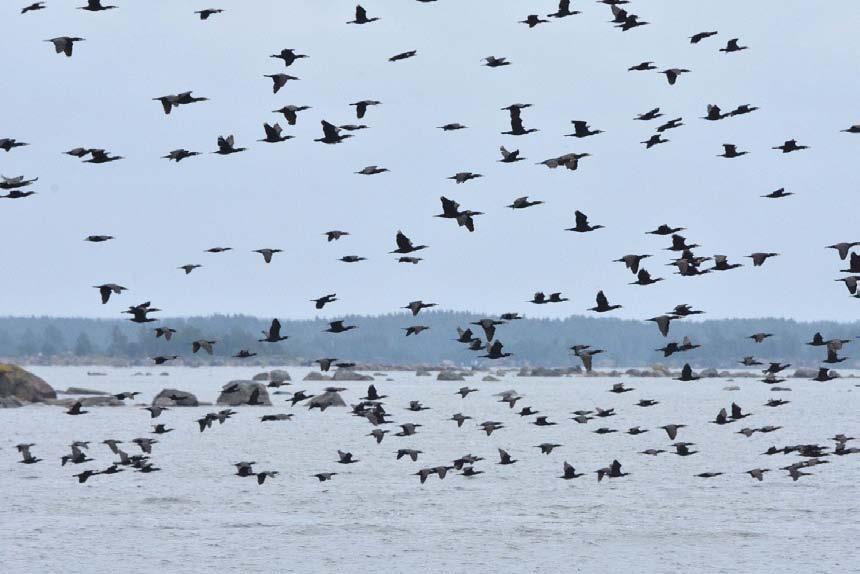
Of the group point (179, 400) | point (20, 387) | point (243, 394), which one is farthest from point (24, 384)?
point (243, 394)

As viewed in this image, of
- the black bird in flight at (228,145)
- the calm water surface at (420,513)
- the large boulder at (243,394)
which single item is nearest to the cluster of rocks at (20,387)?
the calm water surface at (420,513)

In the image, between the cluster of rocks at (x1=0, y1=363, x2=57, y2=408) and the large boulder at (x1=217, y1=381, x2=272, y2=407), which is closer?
the large boulder at (x1=217, y1=381, x2=272, y2=407)

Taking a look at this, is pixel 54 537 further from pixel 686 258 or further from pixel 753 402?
pixel 753 402

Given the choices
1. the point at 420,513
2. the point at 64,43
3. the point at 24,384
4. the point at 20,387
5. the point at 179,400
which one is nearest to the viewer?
the point at 64,43

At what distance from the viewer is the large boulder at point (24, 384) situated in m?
109

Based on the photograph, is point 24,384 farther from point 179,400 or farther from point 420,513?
point 420,513

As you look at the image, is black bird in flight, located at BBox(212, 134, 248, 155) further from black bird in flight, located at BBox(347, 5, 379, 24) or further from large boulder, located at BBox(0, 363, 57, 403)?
large boulder, located at BBox(0, 363, 57, 403)

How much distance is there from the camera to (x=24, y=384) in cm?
11094

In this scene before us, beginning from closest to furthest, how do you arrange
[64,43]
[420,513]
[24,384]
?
[64,43], [420,513], [24,384]

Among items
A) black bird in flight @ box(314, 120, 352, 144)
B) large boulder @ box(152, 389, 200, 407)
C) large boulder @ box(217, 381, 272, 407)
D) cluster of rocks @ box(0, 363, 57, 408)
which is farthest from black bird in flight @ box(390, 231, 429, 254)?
cluster of rocks @ box(0, 363, 57, 408)

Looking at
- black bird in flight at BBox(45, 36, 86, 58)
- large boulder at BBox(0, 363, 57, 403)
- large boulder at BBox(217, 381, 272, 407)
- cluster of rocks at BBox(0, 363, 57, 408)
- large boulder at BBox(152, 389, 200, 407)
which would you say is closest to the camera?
black bird in flight at BBox(45, 36, 86, 58)

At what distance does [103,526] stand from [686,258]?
2396cm

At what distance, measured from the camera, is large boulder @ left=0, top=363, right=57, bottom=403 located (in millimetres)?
108875

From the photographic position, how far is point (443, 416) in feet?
456
